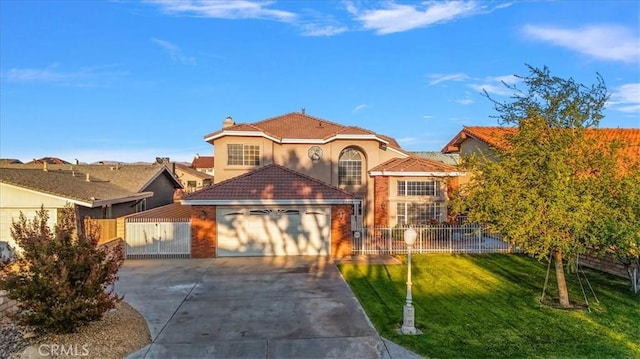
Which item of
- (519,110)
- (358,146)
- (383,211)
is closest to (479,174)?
(519,110)

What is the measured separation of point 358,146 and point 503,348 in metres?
17.6

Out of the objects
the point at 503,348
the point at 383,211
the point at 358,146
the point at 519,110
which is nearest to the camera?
the point at 503,348

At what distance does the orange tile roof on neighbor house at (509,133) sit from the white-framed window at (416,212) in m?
4.51

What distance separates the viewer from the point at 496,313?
9.99 metres

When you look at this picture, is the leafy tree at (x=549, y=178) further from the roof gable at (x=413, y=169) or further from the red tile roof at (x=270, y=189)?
the roof gable at (x=413, y=169)

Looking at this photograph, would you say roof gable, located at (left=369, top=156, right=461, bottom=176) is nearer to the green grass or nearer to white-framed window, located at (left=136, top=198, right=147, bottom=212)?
the green grass

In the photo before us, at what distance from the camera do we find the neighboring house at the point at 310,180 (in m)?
17.4

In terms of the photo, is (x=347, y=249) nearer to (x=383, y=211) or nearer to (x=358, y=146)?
(x=383, y=211)

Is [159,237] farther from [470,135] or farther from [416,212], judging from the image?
[470,135]

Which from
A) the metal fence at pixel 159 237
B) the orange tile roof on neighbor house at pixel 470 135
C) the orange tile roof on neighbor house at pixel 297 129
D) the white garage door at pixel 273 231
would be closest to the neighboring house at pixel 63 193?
the metal fence at pixel 159 237

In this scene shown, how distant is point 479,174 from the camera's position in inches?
439

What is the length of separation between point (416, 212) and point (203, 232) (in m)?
11.8

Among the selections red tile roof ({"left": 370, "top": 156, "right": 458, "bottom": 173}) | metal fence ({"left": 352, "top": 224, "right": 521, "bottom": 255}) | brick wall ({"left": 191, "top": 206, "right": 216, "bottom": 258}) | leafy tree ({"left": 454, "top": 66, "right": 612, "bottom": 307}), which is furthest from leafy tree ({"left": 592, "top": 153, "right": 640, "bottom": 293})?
brick wall ({"left": 191, "top": 206, "right": 216, "bottom": 258})

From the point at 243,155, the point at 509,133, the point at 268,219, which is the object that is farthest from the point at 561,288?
the point at 243,155
